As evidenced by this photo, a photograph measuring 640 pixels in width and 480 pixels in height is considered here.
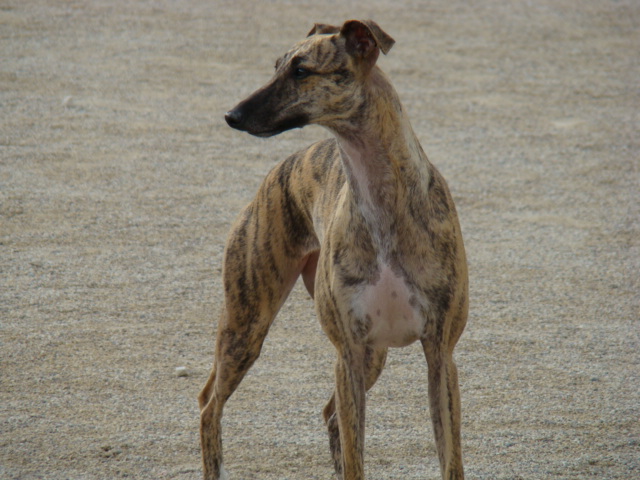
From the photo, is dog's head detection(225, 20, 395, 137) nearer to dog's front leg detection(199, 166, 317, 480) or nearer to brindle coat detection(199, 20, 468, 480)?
brindle coat detection(199, 20, 468, 480)

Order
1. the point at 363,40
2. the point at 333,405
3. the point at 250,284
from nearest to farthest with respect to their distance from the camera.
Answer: the point at 363,40, the point at 250,284, the point at 333,405

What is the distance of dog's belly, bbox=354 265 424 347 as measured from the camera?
3826 millimetres

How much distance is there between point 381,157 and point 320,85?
0.38m

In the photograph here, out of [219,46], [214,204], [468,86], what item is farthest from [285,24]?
[214,204]

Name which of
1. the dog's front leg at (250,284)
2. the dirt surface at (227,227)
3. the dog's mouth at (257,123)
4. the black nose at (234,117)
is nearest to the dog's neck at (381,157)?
the dog's mouth at (257,123)

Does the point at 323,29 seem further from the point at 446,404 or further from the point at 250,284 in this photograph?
the point at 446,404

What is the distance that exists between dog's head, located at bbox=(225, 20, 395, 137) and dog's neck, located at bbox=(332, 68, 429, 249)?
0.20 ft

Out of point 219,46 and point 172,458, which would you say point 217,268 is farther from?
point 219,46

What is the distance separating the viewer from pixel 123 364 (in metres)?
5.72

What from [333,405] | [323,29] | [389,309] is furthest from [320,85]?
[333,405]

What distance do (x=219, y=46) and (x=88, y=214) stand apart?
5.07m

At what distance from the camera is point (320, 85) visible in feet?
12.1

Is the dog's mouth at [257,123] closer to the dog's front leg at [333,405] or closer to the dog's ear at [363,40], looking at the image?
the dog's ear at [363,40]

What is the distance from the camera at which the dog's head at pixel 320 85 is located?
3648 millimetres
